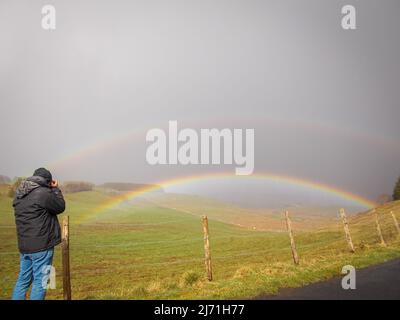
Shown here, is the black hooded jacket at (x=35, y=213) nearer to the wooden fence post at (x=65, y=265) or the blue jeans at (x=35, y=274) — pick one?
the blue jeans at (x=35, y=274)

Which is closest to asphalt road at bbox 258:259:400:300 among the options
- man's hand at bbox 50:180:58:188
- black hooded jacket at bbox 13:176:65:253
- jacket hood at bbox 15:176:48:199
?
black hooded jacket at bbox 13:176:65:253

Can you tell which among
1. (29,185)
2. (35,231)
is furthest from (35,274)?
(29,185)

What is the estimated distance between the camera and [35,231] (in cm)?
775

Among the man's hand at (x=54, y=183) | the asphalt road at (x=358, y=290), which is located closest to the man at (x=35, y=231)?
the man's hand at (x=54, y=183)

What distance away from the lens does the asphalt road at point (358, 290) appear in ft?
29.3

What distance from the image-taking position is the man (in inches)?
304

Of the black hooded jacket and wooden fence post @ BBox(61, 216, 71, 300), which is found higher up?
the black hooded jacket

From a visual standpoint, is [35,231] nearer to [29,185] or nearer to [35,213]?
[35,213]

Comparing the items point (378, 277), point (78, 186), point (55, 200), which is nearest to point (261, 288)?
point (378, 277)

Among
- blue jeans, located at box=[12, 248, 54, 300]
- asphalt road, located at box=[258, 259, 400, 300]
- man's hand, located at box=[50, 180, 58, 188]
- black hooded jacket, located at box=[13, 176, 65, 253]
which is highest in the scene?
man's hand, located at box=[50, 180, 58, 188]

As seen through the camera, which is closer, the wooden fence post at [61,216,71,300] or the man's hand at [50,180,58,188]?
the man's hand at [50,180,58,188]

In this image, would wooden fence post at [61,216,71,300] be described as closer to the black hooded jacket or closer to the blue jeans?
the blue jeans

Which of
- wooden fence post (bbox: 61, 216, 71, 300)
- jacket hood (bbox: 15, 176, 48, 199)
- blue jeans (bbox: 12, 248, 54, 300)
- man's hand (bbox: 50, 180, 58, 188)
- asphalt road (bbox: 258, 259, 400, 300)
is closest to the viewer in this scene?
blue jeans (bbox: 12, 248, 54, 300)
